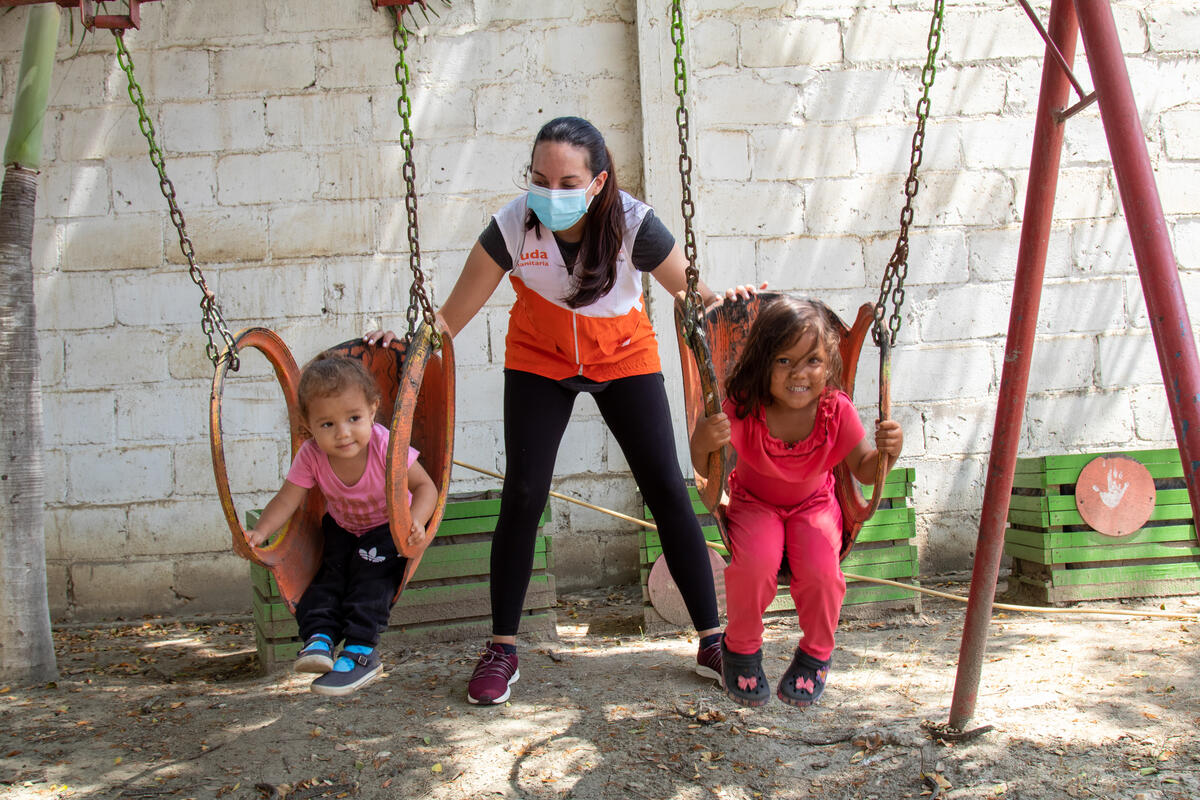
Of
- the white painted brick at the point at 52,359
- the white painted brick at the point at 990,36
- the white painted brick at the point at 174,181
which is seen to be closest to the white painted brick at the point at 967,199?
the white painted brick at the point at 990,36

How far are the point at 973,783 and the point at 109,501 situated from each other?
3.91 meters

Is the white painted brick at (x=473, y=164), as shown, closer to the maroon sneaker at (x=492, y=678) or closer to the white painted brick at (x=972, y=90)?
the white painted brick at (x=972, y=90)

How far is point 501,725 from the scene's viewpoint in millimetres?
2924

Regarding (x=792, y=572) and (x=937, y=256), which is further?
(x=937, y=256)

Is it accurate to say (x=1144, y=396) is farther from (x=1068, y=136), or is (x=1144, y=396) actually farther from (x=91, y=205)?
(x=91, y=205)

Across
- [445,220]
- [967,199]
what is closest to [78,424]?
[445,220]

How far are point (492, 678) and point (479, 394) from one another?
1778 millimetres

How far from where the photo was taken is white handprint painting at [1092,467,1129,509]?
4066 mm

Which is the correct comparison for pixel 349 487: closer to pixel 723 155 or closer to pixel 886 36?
pixel 723 155

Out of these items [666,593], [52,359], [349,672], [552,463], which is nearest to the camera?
[349,672]

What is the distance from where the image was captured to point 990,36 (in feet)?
15.0

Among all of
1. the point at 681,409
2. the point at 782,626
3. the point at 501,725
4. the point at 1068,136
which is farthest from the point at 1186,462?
the point at 1068,136

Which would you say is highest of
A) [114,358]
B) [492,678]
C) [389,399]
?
[114,358]

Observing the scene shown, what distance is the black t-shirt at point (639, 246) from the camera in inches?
107
